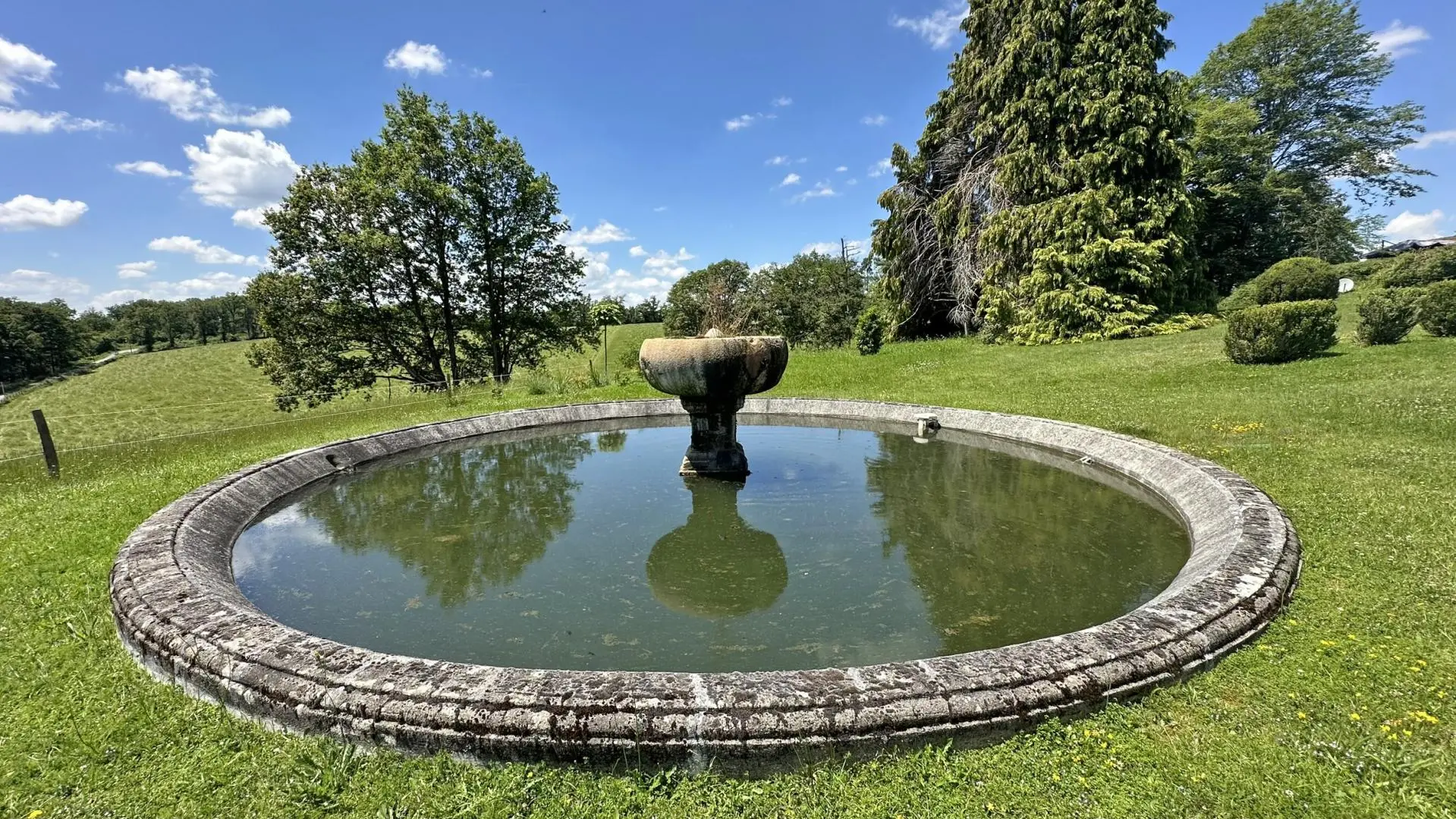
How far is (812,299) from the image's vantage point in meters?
39.9

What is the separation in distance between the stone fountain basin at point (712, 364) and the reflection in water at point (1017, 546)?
5.72 ft

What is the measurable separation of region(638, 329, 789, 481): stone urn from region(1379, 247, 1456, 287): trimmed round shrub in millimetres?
20512

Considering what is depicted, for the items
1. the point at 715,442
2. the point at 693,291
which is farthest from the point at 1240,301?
the point at 693,291

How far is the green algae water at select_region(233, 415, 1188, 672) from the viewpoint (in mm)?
3338

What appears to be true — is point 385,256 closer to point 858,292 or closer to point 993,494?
point 993,494

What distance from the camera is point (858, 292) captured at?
3700 cm

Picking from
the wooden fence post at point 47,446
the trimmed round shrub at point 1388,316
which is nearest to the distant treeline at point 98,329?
the wooden fence post at point 47,446

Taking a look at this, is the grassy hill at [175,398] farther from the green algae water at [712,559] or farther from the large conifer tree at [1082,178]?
the large conifer tree at [1082,178]

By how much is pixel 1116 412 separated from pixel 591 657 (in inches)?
352

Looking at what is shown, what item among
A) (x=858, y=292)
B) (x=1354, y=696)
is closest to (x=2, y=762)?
(x=1354, y=696)

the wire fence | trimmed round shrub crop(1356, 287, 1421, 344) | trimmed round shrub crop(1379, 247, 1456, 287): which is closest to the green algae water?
the wire fence

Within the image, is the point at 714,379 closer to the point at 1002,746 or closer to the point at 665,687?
the point at 665,687

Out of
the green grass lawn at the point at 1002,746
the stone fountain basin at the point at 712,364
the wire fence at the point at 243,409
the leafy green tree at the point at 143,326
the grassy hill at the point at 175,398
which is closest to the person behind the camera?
the green grass lawn at the point at 1002,746

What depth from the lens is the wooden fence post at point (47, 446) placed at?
714 centimetres
